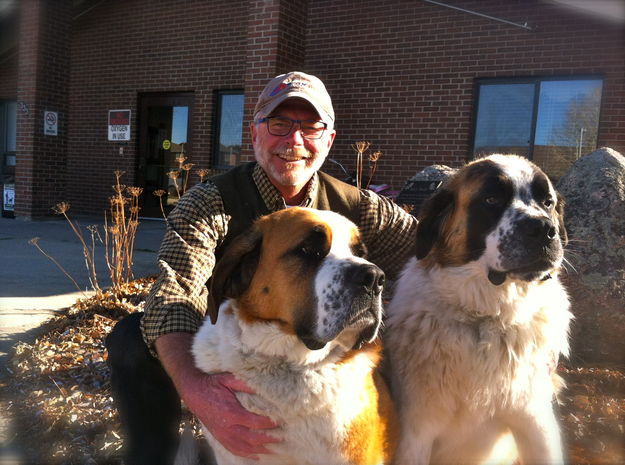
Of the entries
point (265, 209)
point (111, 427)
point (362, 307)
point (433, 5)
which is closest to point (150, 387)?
point (111, 427)

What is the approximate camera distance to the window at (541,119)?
8383 millimetres

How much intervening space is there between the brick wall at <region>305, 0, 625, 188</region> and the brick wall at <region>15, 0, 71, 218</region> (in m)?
5.66

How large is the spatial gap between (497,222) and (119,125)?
1237 centimetres

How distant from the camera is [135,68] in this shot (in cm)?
1291

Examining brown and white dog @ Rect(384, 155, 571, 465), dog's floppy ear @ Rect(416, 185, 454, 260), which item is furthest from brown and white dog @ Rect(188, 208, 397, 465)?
dog's floppy ear @ Rect(416, 185, 454, 260)

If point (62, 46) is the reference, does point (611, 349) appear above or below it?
below

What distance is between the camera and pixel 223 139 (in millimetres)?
11930

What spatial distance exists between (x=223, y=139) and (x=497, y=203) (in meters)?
10.1

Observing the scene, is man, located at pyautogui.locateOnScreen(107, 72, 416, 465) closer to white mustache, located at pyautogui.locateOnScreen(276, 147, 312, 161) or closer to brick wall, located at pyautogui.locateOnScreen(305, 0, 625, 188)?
white mustache, located at pyautogui.locateOnScreen(276, 147, 312, 161)

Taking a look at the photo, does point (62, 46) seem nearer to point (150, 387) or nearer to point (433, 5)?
point (433, 5)

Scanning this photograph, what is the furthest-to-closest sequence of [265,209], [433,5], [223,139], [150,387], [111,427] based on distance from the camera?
[223,139]
[433,5]
[111,427]
[265,209]
[150,387]

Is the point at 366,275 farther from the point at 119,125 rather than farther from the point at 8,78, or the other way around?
the point at 8,78

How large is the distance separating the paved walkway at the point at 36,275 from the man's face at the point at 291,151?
198 centimetres

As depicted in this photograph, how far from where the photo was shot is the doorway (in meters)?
12.7
